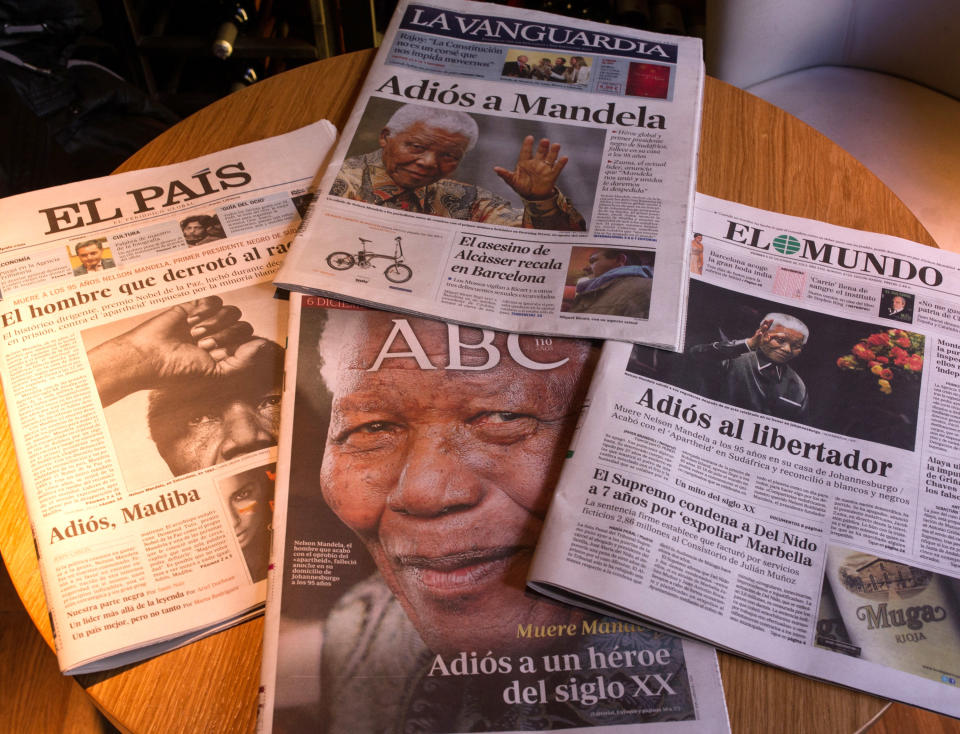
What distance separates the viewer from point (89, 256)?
24.2 inches

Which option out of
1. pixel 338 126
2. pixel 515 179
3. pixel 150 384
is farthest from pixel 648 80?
pixel 150 384

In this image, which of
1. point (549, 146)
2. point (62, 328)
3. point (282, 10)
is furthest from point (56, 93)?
point (549, 146)

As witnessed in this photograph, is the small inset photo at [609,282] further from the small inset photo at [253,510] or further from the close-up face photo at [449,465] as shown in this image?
the small inset photo at [253,510]

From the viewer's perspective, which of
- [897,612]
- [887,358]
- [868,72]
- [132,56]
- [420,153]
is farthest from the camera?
[132,56]

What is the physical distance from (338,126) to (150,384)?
1.04 ft

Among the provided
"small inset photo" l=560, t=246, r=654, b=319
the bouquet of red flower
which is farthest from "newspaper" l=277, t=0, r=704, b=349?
the bouquet of red flower

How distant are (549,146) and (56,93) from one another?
87 cm

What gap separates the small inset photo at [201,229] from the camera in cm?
63

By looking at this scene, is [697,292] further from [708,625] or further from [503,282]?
[708,625]

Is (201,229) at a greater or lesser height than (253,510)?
greater

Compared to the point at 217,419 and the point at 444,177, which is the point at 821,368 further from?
the point at 217,419

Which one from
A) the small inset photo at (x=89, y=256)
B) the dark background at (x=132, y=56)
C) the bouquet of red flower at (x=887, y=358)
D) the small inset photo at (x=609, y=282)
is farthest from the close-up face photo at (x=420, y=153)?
the dark background at (x=132, y=56)

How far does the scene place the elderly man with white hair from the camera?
530mm

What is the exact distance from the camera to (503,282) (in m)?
0.59
